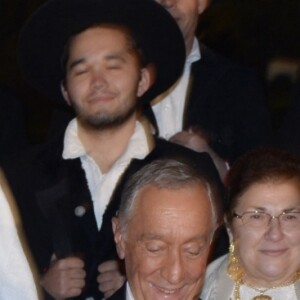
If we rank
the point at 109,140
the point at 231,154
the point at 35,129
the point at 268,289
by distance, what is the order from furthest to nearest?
the point at 35,129 < the point at 231,154 < the point at 109,140 < the point at 268,289

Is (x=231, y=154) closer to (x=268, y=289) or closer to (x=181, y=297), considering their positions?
(x=268, y=289)

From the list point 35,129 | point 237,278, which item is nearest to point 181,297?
point 237,278

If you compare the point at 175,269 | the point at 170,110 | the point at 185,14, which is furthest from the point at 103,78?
the point at 175,269

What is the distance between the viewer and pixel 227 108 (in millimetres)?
5637

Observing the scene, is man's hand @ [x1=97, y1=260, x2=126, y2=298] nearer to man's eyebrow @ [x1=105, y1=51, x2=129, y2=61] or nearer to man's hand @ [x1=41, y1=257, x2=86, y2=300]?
man's hand @ [x1=41, y1=257, x2=86, y2=300]

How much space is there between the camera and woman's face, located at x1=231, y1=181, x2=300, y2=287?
4852 mm

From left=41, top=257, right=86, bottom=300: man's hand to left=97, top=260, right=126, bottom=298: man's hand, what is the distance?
7 centimetres

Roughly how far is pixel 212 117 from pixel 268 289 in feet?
3.17

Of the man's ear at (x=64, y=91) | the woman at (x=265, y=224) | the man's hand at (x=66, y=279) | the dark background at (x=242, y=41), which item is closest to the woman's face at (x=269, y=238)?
the woman at (x=265, y=224)

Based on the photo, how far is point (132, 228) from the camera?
14.5 ft

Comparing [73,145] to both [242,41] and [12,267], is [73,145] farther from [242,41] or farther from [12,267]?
[242,41]

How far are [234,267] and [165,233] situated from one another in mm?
675

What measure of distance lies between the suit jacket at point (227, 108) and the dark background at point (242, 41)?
6.40ft

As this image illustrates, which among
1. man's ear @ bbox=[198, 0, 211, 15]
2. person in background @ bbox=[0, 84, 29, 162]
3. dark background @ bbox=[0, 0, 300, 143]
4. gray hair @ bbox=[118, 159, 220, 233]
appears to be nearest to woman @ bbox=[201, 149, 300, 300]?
gray hair @ bbox=[118, 159, 220, 233]
